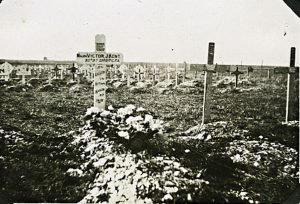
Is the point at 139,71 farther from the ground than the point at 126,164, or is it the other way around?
the point at 139,71

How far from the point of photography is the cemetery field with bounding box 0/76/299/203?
1.89 metres

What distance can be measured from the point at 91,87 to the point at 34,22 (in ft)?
1.96

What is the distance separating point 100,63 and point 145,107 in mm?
452

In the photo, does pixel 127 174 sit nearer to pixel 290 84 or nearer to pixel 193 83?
pixel 193 83

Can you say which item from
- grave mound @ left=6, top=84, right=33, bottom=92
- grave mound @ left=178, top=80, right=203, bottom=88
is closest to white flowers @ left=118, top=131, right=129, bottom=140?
grave mound @ left=178, top=80, right=203, bottom=88

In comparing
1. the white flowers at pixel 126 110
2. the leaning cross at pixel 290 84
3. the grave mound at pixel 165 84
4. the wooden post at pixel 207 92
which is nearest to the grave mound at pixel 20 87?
the white flowers at pixel 126 110

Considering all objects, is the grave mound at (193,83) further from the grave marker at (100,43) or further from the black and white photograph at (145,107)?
the grave marker at (100,43)

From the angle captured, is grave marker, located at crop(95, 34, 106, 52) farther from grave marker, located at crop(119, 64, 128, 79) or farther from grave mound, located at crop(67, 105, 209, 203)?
grave mound, located at crop(67, 105, 209, 203)

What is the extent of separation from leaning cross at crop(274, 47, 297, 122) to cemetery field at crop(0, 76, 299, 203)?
0.03 m

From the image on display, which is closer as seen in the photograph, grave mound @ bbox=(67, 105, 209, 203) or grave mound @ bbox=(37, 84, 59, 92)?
grave mound @ bbox=(67, 105, 209, 203)

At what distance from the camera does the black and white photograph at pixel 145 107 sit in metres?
1.89

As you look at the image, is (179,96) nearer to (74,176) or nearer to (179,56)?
(179,56)

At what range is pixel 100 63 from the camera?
6.34 feet


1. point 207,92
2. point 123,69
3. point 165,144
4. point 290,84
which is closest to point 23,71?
point 123,69
